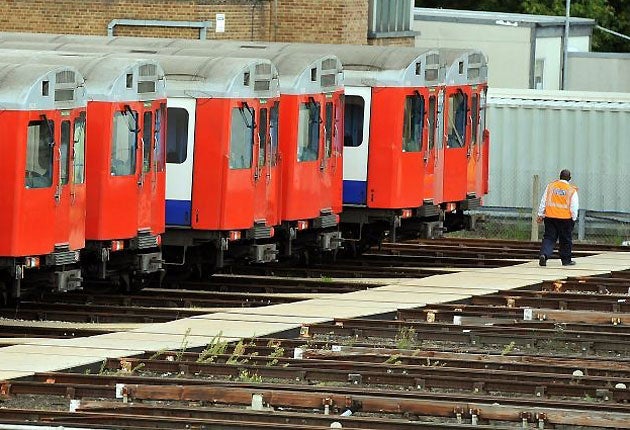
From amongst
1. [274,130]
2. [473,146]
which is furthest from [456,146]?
[274,130]

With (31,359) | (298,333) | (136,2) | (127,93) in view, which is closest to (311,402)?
(31,359)

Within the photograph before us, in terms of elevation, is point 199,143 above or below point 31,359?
above

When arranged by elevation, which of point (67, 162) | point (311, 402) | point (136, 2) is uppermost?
point (136, 2)

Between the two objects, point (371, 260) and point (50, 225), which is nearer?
point (50, 225)

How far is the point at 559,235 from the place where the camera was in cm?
2930

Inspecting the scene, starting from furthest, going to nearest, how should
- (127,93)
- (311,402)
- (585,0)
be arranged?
(585,0), (127,93), (311,402)

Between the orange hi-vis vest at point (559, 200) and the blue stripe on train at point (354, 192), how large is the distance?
2.71 metres

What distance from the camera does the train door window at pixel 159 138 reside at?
24984 mm

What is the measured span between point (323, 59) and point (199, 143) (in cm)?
280

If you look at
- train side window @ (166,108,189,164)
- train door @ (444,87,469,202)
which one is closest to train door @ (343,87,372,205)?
train door @ (444,87,469,202)

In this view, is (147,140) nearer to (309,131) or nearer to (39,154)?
(39,154)

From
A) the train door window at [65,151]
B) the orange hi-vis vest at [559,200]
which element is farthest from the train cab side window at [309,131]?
the train door window at [65,151]

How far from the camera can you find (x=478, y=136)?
32312 mm

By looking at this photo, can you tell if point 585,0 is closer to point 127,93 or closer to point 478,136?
point 478,136
